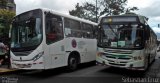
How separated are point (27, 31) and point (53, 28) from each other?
1209mm

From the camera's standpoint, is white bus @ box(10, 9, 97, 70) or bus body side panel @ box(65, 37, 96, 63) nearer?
white bus @ box(10, 9, 97, 70)

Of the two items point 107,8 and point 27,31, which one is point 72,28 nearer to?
point 27,31

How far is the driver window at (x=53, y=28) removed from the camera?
10998mm

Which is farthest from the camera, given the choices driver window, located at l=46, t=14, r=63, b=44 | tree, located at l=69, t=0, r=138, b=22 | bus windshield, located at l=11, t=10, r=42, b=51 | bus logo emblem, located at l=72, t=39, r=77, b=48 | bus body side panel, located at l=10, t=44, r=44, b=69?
tree, located at l=69, t=0, r=138, b=22

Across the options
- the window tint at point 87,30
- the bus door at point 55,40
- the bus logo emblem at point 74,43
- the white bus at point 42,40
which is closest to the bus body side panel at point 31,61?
the white bus at point 42,40

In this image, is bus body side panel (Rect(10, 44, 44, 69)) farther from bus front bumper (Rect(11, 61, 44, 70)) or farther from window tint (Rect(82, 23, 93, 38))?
window tint (Rect(82, 23, 93, 38))

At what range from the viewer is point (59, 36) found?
11.8 meters

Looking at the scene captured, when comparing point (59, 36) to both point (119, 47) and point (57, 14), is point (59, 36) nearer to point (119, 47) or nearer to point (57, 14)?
point (57, 14)

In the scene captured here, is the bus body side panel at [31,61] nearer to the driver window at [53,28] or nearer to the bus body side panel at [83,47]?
the driver window at [53,28]

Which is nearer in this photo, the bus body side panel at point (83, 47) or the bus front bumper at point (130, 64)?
the bus front bumper at point (130, 64)

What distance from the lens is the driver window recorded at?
10998 millimetres

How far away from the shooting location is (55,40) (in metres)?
11.4

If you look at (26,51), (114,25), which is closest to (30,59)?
(26,51)

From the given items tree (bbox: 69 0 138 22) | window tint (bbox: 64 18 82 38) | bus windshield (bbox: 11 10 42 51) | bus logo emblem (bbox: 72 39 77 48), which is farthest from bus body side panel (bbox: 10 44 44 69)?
tree (bbox: 69 0 138 22)
